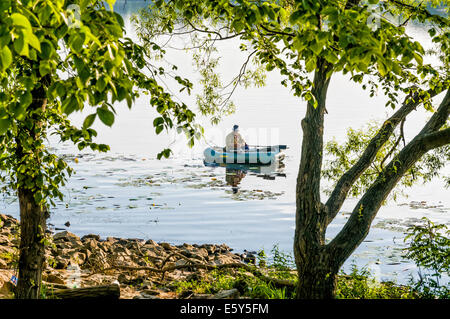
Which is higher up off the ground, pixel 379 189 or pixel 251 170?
pixel 251 170

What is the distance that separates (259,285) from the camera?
6.80 m

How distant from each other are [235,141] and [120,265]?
51.3 feet

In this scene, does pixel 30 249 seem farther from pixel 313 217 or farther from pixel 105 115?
pixel 313 217

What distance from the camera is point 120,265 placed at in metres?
8.50

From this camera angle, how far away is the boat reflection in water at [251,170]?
2236 centimetres

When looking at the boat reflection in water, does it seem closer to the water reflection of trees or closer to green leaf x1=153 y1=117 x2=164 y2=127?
the water reflection of trees

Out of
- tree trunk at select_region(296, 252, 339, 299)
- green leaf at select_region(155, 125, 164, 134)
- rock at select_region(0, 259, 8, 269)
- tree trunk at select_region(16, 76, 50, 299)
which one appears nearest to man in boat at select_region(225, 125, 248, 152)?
rock at select_region(0, 259, 8, 269)

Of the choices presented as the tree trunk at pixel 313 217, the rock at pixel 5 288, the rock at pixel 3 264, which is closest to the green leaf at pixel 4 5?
the rock at pixel 5 288

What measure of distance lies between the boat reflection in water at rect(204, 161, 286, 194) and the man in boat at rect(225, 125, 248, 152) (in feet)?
3.10

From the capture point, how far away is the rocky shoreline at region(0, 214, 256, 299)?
644 centimetres

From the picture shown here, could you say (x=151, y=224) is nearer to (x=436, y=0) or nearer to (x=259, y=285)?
(x=259, y=285)

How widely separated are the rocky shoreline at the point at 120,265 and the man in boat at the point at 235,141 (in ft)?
39.2

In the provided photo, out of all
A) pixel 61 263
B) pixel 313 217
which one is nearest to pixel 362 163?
pixel 313 217

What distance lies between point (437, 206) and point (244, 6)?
16.6 m
